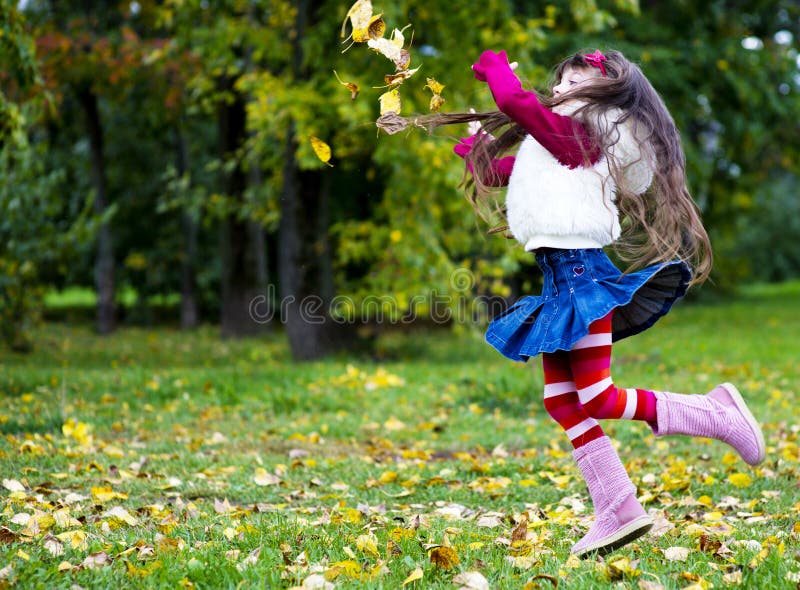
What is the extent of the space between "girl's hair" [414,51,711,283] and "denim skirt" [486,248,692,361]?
11 centimetres

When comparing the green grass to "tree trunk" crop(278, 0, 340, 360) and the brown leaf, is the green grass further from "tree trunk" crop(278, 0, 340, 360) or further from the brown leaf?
"tree trunk" crop(278, 0, 340, 360)

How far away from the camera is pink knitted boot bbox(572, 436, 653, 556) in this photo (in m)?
2.96

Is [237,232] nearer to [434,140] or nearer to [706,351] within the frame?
[434,140]

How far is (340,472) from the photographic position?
4754mm

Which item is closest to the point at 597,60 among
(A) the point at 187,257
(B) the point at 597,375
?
(B) the point at 597,375

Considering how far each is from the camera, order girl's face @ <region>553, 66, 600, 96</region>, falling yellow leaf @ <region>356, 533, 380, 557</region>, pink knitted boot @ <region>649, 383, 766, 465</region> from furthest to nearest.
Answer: girl's face @ <region>553, 66, 600, 96</region> < pink knitted boot @ <region>649, 383, 766, 465</region> < falling yellow leaf @ <region>356, 533, 380, 557</region>

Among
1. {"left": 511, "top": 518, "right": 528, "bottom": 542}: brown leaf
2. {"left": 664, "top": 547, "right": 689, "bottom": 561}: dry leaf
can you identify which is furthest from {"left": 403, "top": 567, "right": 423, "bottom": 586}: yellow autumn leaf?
{"left": 664, "top": 547, "right": 689, "bottom": 561}: dry leaf

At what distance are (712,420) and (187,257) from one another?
1409 cm

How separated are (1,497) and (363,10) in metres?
2.50

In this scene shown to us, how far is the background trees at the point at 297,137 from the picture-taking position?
30.6ft

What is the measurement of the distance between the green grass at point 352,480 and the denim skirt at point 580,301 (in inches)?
28.8

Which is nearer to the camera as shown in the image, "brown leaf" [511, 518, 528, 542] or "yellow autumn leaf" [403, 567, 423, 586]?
"yellow autumn leaf" [403, 567, 423, 586]

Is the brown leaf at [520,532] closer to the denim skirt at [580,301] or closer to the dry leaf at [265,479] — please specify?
the denim skirt at [580,301]

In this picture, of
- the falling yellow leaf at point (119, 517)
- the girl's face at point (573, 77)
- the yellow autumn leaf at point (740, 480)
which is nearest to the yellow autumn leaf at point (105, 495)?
the falling yellow leaf at point (119, 517)
